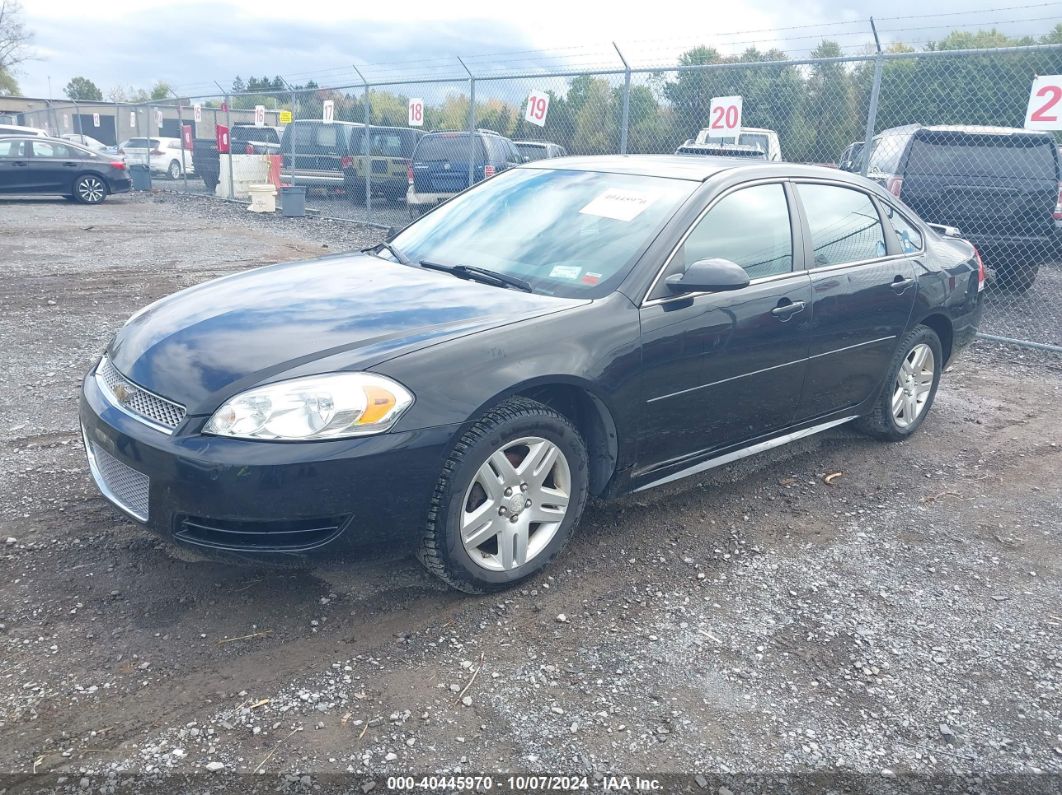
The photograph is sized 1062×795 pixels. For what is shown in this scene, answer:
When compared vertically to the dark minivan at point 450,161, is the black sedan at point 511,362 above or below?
below

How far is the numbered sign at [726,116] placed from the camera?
961cm

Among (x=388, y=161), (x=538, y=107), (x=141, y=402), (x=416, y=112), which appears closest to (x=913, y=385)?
(x=141, y=402)

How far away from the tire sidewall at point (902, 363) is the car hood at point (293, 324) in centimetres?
242

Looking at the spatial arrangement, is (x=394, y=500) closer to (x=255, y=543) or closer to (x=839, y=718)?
(x=255, y=543)

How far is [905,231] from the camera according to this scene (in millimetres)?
5117

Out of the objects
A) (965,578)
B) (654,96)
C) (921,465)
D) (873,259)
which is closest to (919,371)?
(921,465)

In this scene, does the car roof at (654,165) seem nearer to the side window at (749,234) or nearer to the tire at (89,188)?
the side window at (749,234)

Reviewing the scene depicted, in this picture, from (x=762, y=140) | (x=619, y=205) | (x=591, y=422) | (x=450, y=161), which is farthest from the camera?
(x=762, y=140)

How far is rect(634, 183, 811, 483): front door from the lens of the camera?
369cm

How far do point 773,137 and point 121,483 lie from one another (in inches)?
555

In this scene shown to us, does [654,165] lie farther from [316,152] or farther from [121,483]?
[316,152]

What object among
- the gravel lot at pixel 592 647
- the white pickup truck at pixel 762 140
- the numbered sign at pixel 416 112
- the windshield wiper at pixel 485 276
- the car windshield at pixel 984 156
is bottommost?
the gravel lot at pixel 592 647

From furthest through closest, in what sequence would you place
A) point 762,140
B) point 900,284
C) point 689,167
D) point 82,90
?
point 82,90, point 762,140, point 900,284, point 689,167

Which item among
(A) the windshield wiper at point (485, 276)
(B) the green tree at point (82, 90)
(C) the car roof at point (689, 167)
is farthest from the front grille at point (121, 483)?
(B) the green tree at point (82, 90)
